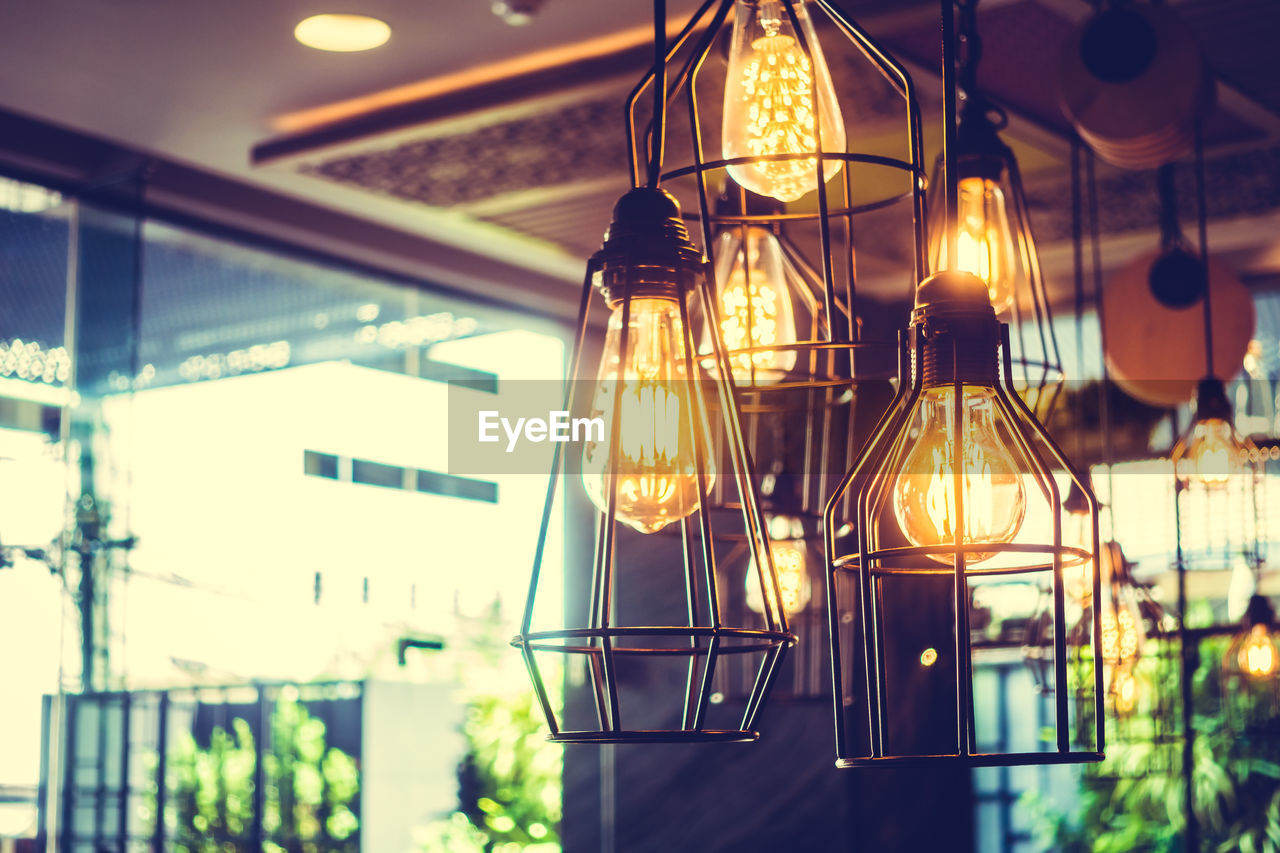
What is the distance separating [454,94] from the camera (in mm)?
2775

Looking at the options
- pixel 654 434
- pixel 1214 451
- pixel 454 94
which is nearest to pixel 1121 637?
pixel 1214 451

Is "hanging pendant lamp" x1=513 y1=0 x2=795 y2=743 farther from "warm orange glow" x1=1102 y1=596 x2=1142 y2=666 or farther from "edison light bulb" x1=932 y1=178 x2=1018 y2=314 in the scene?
"warm orange glow" x1=1102 y1=596 x2=1142 y2=666

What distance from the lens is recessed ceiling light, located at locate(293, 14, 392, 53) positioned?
2.50m

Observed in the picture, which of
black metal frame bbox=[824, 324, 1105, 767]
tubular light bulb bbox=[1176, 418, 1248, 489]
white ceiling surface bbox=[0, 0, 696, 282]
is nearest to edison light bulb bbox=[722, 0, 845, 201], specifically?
black metal frame bbox=[824, 324, 1105, 767]

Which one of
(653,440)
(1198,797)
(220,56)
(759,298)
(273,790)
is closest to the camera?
(653,440)

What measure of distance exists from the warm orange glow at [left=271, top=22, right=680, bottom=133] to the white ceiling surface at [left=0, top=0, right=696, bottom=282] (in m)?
0.02

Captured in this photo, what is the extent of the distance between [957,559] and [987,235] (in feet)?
2.05

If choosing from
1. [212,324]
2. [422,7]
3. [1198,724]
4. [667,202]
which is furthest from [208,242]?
[1198,724]

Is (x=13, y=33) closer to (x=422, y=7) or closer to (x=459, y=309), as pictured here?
(x=422, y=7)

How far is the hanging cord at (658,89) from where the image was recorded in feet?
2.11

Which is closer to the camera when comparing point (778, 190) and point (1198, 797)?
point (778, 190)

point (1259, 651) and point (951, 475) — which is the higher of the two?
point (951, 475)

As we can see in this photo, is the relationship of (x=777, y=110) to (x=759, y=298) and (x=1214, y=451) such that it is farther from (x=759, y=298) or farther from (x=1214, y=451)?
(x=1214, y=451)

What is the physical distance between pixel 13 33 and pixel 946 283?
2427mm
